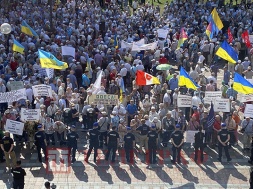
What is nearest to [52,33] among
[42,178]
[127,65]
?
[127,65]

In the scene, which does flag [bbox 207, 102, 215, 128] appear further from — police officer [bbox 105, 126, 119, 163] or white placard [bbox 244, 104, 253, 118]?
police officer [bbox 105, 126, 119, 163]

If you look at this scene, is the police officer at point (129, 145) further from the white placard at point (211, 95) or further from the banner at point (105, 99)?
the white placard at point (211, 95)

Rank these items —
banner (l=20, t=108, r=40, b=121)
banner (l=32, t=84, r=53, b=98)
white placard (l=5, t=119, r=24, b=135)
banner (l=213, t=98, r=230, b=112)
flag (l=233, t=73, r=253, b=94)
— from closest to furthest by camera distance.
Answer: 1. white placard (l=5, t=119, r=24, b=135)
2. banner (l=20, t=108, r=40, b=121)
3. flag (l=233, t=73, r=253, b=94)
4. banner (l=213, t=98, r=230, b=112)
5. banner (l=32, t=84, r=53, b=98)

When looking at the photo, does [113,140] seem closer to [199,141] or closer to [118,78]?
[199,141]

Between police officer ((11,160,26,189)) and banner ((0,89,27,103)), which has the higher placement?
banner ((0,89,27,103))

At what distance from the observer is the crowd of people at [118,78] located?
17234mm

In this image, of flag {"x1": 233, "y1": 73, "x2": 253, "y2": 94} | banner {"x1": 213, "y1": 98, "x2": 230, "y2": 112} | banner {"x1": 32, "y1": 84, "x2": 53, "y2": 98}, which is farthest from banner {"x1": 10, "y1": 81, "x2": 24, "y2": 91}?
flag {"x1": 233, "y1": 73, "x2": 253, "y2": 94}

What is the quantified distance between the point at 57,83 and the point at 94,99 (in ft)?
7.50

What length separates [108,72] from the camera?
22.3m

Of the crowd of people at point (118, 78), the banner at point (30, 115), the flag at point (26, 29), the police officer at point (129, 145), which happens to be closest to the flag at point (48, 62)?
the crowd of people at point (118, 78)

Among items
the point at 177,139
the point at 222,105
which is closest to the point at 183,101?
the point at 222,105

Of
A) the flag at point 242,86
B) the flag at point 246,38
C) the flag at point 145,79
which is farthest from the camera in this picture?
the flag at point 246,38

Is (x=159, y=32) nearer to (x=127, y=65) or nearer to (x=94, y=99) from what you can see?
(x=127, y=65)

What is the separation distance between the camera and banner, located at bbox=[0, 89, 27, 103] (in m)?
18.2
